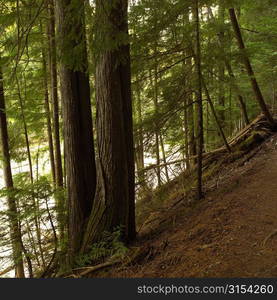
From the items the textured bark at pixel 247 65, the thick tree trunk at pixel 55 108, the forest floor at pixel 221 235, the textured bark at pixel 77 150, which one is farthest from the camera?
the textured bark at pixel 247 65

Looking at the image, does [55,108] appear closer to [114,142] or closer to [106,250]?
[114,142]

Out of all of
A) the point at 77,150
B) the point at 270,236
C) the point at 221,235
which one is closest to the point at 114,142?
the point at 77,150

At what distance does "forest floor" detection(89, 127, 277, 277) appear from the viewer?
11.1ft

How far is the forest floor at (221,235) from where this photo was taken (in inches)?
133

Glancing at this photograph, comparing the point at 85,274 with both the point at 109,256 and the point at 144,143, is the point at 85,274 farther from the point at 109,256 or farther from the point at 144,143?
the point at 144,143

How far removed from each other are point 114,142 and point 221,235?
2.29 m

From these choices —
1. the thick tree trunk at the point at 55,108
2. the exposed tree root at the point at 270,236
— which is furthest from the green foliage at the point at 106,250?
the exposed tree root at the point at 270,236

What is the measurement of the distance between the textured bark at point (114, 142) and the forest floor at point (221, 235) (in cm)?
75

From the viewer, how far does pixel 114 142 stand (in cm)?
472

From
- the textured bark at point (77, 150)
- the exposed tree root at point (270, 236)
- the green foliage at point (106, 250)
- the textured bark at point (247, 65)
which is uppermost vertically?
the textured bark at point (247, 65)

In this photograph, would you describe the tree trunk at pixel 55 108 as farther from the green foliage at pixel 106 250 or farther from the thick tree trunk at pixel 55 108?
the green foliage at pixel 106 250

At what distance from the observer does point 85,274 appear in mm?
4461

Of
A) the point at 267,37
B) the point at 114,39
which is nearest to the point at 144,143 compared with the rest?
the point at 114,39

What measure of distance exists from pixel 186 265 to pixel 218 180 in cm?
347
